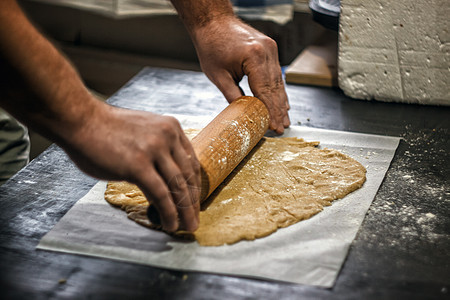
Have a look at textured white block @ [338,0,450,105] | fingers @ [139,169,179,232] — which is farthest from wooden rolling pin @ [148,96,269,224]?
textured white block @ [338,0,450,105]

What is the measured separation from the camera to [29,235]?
141 cm

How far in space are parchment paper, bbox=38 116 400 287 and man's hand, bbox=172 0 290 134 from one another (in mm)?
608

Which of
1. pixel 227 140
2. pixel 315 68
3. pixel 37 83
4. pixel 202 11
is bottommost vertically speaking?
pixel 315 68

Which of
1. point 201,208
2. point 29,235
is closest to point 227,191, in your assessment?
point 201,208

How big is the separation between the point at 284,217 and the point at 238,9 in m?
2.90

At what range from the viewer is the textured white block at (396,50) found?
225 centimetres

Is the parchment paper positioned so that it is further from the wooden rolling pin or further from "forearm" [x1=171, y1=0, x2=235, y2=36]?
"forearm" [x1=171, y1=0, x2=235, y2=36]

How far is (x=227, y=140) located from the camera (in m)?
1.70

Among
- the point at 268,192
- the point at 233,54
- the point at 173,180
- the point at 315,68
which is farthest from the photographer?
the point at 315,68

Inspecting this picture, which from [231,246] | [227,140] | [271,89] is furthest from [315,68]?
[231,246]

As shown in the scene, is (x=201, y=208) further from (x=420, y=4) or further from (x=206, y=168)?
(x=420, y=4)

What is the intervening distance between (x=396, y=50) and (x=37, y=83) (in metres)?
1.71

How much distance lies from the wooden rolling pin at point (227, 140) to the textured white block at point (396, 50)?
2.19ft

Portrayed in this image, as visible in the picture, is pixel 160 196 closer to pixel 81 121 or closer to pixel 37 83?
pixel 81 121
